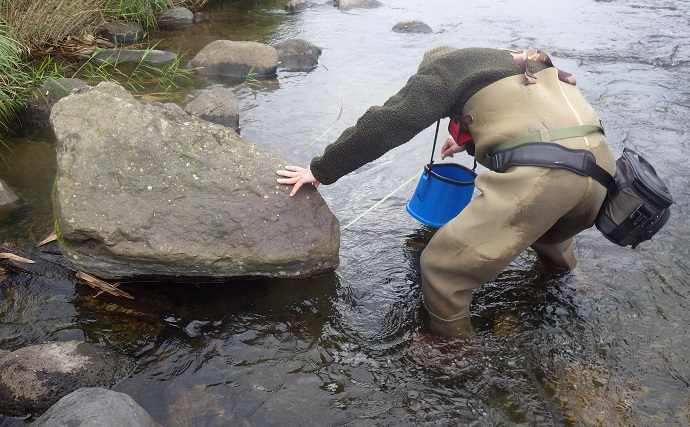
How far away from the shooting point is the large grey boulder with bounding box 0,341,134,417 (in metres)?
2.60

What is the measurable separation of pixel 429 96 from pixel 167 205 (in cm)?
158

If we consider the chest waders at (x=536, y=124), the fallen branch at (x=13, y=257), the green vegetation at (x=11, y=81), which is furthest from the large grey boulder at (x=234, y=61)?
the chest waders at (x=536, y=124)

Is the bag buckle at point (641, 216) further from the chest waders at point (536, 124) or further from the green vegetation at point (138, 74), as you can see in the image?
the green vegetation at point (138, 74)

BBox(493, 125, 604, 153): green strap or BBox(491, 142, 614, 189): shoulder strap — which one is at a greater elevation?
BBox(493, 125, 604, 153): green strap

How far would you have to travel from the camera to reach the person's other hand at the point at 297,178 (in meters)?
3.37

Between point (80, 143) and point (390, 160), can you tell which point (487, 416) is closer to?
point (80, 143)

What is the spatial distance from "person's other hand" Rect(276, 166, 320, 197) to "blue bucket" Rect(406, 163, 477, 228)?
0.71 metres

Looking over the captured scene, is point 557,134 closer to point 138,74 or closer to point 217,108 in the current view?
point 217,108

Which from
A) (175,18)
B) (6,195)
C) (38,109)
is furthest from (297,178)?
(175,18)

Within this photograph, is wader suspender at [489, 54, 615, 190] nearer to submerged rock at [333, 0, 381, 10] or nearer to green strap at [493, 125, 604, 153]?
green strap at [493, 125, 604, 153]

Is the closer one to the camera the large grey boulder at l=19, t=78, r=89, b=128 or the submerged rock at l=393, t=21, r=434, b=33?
the large grey boulder at l=19, t=78, r=89, b=128

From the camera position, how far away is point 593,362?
310 cm

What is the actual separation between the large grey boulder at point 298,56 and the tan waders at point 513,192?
17.1ft

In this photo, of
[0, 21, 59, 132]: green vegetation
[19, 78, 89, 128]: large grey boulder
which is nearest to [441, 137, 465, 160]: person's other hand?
[19, 78, 89, 128]: large grey boulder
